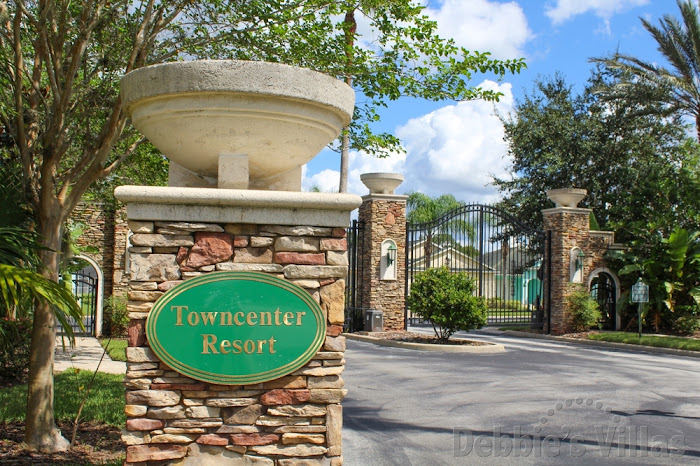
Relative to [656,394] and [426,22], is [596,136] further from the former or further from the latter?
[426,22]

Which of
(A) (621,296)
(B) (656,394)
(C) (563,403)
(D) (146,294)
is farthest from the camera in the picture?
(A) (621,296)

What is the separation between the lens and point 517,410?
25.0ft

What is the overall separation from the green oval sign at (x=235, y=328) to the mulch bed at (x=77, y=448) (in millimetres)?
2084

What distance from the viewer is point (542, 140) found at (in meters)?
23.7

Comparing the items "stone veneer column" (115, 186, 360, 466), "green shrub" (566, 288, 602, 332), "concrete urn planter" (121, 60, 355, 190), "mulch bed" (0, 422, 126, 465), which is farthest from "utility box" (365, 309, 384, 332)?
"stone veneer column" (115, 186, 360, 466)

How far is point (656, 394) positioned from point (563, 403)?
1.77 meters

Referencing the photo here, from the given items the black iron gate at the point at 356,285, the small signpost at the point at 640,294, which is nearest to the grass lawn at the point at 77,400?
the black iron gate at the point at 356,285

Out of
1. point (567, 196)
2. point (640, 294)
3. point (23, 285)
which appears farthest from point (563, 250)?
point (23, 285)

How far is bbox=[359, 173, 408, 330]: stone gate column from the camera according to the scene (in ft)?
54.0

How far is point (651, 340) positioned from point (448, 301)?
18.3 ft

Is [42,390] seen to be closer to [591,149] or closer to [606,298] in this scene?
[606,298]

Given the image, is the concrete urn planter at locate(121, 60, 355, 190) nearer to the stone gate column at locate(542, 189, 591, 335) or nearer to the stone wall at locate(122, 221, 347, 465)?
the stone wall at locate(122, 221, 347, 465)

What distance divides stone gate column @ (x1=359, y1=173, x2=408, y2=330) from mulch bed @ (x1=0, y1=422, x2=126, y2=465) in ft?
34.6

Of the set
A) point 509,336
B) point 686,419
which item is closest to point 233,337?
point 686,419
